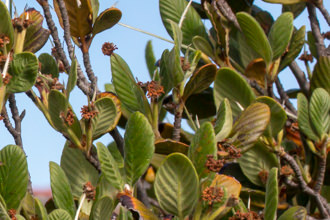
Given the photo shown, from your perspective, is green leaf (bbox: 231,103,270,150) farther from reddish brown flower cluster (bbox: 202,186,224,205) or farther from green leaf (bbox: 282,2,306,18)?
green leaf (bbox: 282,2,306,18)

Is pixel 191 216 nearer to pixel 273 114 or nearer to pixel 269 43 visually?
pixel 273 114

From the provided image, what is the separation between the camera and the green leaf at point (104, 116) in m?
1.30

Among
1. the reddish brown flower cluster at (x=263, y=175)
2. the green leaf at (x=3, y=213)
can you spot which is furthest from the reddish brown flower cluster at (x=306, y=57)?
the green leaf at (x=3, y=213)

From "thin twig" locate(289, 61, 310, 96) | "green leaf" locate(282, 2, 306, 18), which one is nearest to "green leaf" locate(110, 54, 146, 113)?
"thin twig" locate(289, 61, 310, 96)

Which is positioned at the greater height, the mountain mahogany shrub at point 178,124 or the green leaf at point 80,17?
the green leaf at point 80,17

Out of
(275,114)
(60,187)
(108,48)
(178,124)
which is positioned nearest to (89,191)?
(60,187)

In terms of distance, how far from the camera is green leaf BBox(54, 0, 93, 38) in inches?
58.0

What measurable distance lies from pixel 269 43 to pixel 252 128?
331 mm

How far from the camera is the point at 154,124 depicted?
1376 mm

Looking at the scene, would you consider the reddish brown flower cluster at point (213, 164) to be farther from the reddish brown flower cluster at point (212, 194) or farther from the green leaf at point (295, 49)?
the green leaf at point (295, 49)

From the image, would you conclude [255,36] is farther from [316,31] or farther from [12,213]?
[12,213]

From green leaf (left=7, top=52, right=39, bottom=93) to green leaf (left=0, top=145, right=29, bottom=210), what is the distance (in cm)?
15

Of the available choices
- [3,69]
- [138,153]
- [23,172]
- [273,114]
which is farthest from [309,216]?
[3,69]

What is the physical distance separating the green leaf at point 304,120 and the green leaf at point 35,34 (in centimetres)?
65
